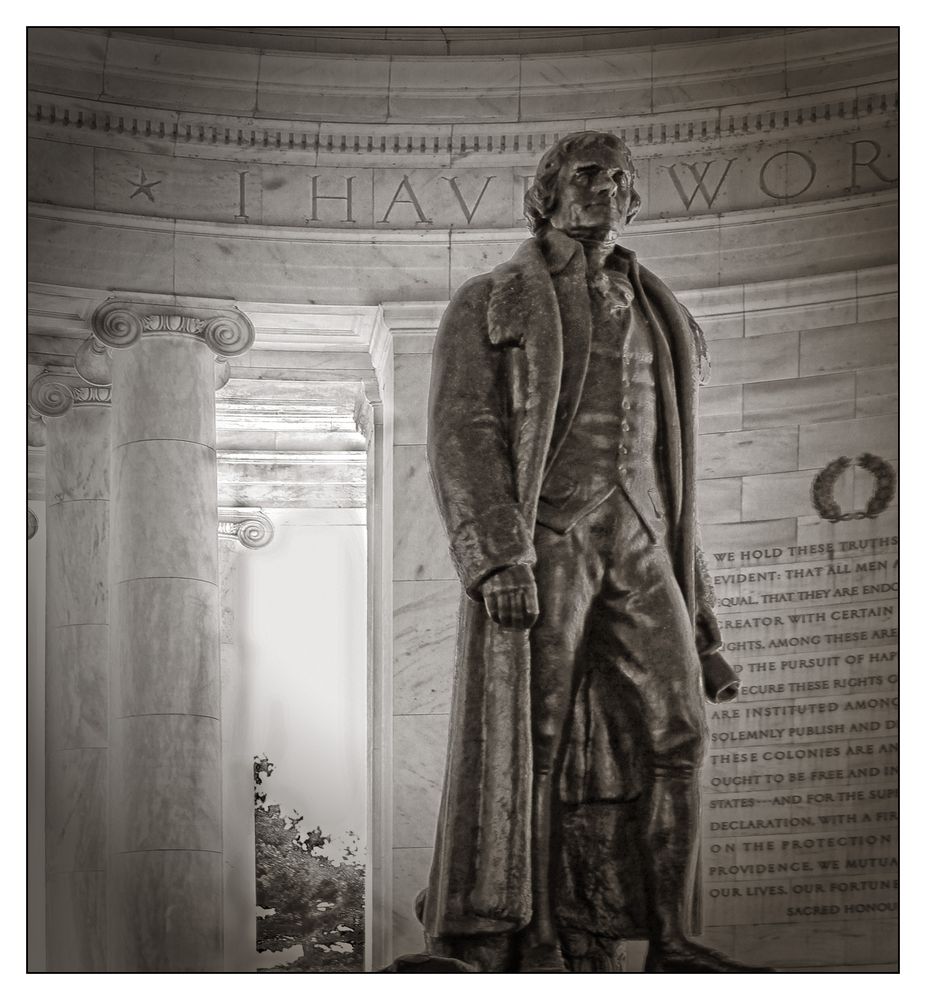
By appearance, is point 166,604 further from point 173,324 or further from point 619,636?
point 619,636

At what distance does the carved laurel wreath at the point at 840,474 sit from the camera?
16094 millimetres

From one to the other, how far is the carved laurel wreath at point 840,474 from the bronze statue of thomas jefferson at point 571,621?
5.19 meters

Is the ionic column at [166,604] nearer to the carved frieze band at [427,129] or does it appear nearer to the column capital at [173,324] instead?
the column capital at [173,324]

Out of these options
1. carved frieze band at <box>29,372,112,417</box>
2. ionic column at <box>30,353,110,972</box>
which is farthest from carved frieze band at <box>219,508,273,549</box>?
carved frieze band at <box>29,372,112,417</box>

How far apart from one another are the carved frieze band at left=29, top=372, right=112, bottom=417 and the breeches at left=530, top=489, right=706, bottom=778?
9.24 m

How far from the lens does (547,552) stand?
10.7 metres

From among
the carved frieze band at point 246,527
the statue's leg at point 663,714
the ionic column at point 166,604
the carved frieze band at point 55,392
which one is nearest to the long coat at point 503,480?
the statue's leg at point 663,714

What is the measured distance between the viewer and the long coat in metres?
10.4

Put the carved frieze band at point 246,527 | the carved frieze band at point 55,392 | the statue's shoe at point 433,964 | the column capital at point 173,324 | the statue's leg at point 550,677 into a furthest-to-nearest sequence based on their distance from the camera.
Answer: the carved frieze band at point 246,527, the carved frieze band at point 55,392, the column capital at point 173,324, the statue's leg at point 550,677, the statue's shoe at point 433,964

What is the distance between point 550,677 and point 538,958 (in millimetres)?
1269

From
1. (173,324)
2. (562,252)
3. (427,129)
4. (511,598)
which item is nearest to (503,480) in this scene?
(511,598)

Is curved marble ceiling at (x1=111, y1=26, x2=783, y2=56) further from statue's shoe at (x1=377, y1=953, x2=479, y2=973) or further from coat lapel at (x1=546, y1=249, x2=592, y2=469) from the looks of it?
statue's shoe at (x1=377, y1=953, x2=479, y2=973)

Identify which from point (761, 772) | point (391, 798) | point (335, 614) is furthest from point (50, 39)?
point (335, 614)
